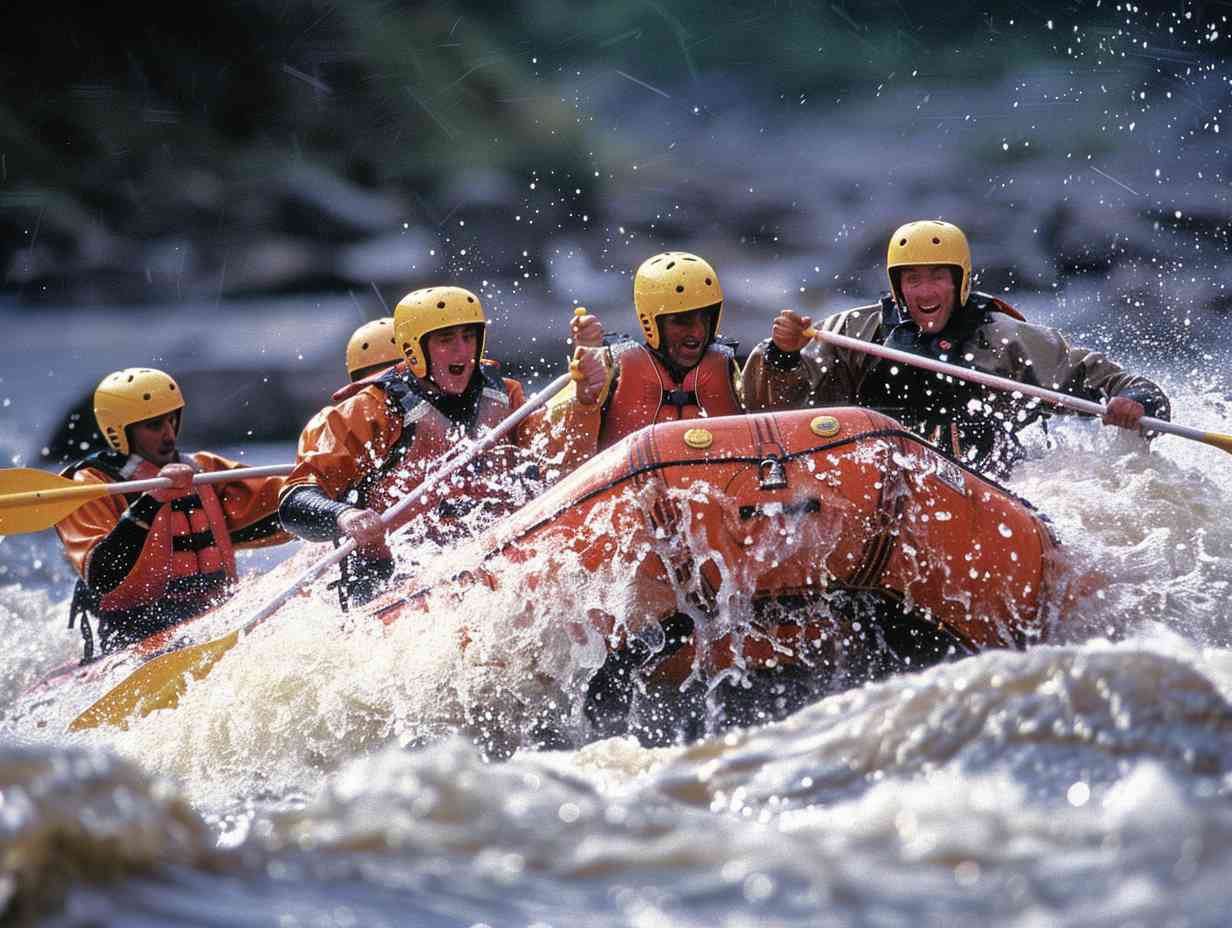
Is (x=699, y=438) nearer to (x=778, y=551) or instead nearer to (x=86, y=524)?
(x=778, y=551)

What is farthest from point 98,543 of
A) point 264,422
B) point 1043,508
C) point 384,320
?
point 264,422

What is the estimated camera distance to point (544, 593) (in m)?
3.65

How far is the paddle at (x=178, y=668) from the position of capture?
443 centimetres

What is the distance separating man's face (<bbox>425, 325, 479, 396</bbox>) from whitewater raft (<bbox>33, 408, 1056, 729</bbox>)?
1488 millimetres

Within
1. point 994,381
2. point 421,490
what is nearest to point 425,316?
A: point 421,490

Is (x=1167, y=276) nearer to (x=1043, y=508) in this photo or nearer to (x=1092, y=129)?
(x=1092, y=129)

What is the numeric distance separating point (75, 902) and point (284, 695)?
2619 millimetres

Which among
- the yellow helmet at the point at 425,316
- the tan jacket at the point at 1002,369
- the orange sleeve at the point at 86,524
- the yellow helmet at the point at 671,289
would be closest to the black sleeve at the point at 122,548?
the orange sleeve at the point at 86,524

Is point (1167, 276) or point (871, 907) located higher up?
point (1167, 276)

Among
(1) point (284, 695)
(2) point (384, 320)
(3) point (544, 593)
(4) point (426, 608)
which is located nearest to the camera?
(3) point (544, 593)

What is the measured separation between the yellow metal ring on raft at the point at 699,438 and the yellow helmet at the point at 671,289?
1235 millimetres

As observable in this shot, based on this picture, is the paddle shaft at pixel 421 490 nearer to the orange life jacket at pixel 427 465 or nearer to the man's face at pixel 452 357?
the orange life jacket at pixel 427 465

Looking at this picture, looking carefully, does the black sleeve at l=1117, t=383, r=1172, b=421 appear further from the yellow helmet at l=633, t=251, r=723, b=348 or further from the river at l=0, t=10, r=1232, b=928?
the yellow helmet at l=633, t=251, r=723, b=348

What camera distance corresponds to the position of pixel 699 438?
143 inches
